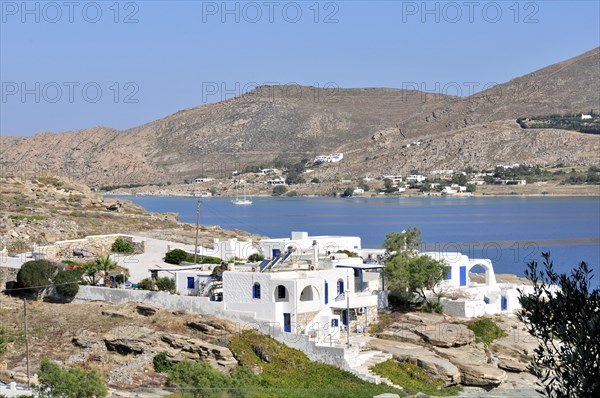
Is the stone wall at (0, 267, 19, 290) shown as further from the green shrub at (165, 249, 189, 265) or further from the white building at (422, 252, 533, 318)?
the white building at (422, 252, 533, 318)

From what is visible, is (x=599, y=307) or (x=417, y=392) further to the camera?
(x=417, y=392)

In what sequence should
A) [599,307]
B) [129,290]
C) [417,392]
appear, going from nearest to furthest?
[599,307] → [417,392] → [129,290]

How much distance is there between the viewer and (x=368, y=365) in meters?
23.7

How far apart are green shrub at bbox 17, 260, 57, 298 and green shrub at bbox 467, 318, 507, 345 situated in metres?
12.0

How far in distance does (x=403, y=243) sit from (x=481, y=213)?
277ft

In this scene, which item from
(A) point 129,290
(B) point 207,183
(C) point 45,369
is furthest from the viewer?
(B) point 207,183

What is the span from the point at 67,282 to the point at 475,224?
69337 mm

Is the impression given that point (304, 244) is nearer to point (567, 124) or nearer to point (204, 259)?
point (204, 259)

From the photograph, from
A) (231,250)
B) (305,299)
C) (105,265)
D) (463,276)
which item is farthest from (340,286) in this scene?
(105,265)

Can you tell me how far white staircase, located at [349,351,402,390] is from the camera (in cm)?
2299

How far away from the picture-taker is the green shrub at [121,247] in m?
35.6

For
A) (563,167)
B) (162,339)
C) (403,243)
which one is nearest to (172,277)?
(162,339)

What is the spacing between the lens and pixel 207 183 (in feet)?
650

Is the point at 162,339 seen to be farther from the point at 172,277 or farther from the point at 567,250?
the point at 567,250
